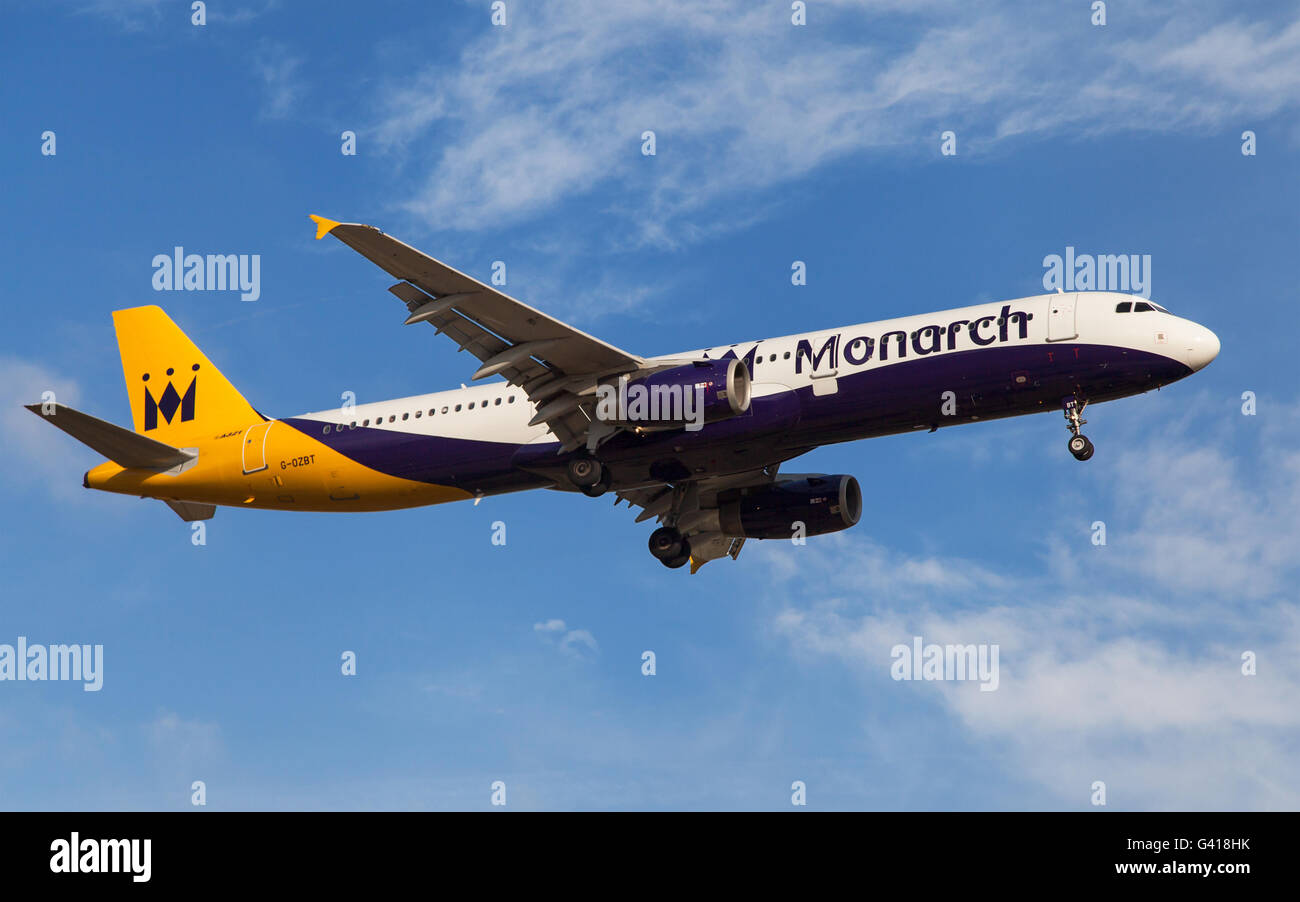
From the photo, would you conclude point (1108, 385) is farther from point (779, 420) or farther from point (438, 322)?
point (438, 322)

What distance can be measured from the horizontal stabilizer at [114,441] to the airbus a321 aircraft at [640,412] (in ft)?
0.20

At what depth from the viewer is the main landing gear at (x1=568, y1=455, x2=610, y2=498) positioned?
40688 mm

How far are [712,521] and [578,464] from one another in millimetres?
7078

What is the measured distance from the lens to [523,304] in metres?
37.3

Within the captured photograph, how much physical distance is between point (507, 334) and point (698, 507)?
10.2 meters

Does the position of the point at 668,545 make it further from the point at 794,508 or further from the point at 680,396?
the point at 680,396

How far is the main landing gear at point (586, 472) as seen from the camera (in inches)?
1602

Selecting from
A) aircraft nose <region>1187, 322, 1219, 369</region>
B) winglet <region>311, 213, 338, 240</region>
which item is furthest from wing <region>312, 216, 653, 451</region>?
aircraft nose <region>1187, 322, 1219, 369</region>

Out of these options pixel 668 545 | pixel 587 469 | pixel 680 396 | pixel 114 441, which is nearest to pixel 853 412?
pixel 680 396

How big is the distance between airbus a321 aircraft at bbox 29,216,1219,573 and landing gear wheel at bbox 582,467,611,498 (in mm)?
85

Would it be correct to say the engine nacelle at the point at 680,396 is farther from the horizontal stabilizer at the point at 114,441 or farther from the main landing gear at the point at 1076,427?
the horizontal stabilizer at the point at 114,441

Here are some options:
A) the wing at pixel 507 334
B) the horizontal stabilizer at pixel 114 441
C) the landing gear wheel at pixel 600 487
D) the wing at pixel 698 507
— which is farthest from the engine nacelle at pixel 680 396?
the horizontal stabilizer at pixel 114 441

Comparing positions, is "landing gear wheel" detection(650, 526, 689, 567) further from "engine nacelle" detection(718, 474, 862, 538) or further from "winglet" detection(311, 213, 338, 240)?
"winglet" detection(311, 213, 338, 240)

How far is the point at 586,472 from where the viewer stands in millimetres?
40719
